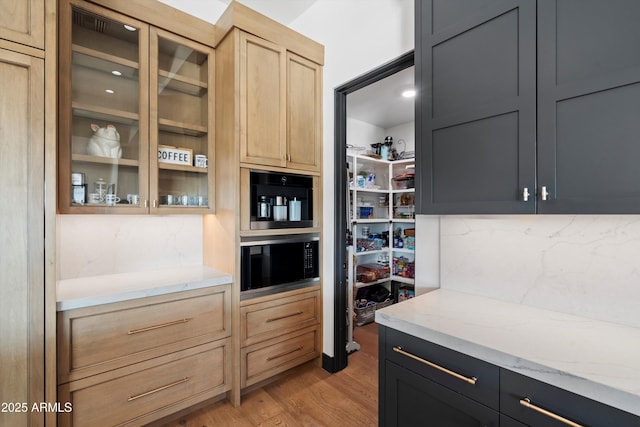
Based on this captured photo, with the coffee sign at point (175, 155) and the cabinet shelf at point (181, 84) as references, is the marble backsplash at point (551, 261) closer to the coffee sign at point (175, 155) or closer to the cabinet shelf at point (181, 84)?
the coffee sign at point (175, 155)

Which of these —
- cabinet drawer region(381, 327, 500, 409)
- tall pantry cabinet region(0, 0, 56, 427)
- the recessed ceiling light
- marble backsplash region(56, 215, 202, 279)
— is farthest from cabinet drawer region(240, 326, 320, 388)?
the recessed ceiling light

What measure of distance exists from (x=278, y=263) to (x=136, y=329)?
92 centimetres

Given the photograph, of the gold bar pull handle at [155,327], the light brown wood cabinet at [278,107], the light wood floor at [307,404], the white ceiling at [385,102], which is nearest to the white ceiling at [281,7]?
the light brown wood cabinet at [278,107]

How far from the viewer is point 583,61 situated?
0.98 metres

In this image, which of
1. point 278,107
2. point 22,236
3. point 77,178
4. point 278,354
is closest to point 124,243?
point 77,178

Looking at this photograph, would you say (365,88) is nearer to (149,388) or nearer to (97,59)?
(97,59)

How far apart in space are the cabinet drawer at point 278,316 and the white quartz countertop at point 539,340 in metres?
1.04

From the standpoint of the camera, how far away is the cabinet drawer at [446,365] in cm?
97

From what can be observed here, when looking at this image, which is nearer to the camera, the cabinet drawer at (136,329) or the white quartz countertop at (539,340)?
the white quartz countertop at (539,340)

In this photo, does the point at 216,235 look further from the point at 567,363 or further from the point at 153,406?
the point at 567,363

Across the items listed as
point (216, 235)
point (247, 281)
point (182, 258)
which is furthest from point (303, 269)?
point (182, 258)

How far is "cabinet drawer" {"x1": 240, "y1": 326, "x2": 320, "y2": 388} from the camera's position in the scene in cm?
200

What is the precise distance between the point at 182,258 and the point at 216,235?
370 mm

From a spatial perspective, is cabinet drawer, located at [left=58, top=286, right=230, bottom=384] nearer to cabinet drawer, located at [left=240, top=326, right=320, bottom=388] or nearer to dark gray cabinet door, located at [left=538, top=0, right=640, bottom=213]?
cabinet drawer, located at [left=240, top=326, right=320, bottom=388]
